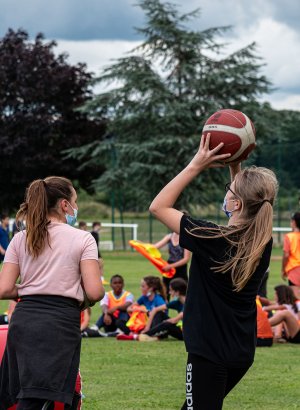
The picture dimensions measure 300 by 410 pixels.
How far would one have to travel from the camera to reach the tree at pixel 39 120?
179ft

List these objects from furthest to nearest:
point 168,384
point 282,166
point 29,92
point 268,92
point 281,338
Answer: point 29,92
point 268,92
point 282,166
point 281,338
point 168,384

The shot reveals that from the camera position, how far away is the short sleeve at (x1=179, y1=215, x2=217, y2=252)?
5125mm

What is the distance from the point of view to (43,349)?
528cm

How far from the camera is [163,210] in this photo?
207 inches

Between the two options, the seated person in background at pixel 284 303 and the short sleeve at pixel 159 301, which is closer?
the seated person in background at pixel 284 303

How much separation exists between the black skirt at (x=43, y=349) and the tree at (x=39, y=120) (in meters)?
48.4

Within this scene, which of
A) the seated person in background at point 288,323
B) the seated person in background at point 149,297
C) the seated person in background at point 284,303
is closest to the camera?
the seated person in background at point 288,323

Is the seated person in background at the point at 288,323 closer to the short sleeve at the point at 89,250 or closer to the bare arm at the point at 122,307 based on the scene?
the bare arm at the point at 122,307

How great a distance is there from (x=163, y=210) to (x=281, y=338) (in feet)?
30.3

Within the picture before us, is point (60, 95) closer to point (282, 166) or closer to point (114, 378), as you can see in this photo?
point (282, 166)

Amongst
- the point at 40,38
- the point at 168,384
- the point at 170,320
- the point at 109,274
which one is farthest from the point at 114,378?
the point at 40,38

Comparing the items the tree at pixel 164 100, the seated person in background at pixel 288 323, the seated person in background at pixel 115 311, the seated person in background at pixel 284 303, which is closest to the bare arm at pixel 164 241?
the seated person in background at pixel 115 311

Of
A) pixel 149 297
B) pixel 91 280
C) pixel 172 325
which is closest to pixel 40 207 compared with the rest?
pixel 91 280

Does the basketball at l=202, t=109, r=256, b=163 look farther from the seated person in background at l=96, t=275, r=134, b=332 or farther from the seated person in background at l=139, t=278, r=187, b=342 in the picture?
the seated person in background at l=96, t=275, r=134, b=332
